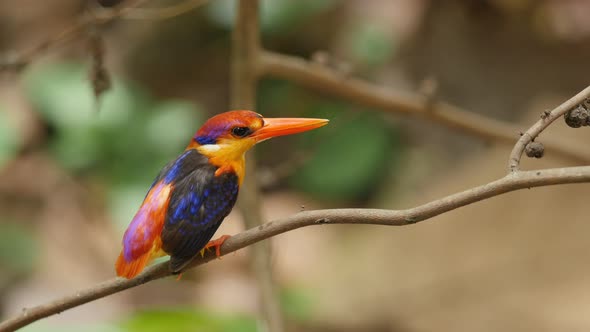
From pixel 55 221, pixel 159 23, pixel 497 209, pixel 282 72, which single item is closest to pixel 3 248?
pixel 55 221

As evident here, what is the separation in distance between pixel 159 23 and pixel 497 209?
2488 mm

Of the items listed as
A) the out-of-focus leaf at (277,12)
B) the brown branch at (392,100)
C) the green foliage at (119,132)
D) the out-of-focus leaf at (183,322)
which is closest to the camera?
the brown branch at (392,100)

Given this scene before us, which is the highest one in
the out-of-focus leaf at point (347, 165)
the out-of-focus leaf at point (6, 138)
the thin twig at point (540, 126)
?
the out-of-focus leaf at point (6, 138)

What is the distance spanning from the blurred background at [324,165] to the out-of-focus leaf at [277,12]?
12 mm

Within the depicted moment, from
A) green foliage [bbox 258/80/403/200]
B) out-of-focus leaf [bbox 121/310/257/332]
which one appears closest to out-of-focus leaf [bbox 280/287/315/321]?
out-of-focus leaf [bbox 121/310/257/332]

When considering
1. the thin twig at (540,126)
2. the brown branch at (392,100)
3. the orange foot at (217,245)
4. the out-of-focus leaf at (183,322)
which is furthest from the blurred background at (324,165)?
the thin twig at (540,126)

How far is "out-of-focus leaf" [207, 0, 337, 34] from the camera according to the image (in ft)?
13.4

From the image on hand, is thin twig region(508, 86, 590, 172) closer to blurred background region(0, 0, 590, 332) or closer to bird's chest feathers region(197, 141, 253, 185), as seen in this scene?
bird's chest feathers region(197, 141, 253, 185)

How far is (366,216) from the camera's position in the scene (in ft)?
3.61

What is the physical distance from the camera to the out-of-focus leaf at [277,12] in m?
4.08

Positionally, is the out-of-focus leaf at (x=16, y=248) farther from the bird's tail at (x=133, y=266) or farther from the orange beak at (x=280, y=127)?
the orange beak at (x=280, y=127)

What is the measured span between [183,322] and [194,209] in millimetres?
1863

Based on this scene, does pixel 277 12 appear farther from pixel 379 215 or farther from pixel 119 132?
pixel 379 215

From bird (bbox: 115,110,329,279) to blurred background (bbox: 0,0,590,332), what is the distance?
1.73 meters
